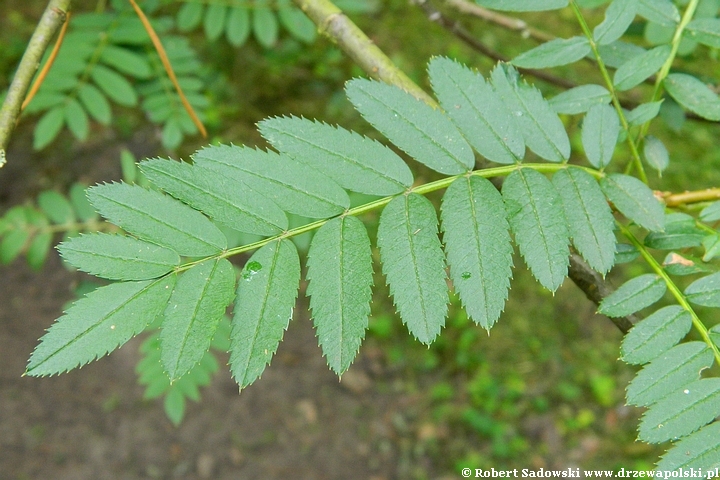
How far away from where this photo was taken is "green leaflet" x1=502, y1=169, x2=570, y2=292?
104 cm

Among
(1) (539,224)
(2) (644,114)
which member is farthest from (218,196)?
(2) (644,114)

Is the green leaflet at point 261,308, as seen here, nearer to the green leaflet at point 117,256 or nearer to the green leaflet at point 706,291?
the green leaflet at point 117,256

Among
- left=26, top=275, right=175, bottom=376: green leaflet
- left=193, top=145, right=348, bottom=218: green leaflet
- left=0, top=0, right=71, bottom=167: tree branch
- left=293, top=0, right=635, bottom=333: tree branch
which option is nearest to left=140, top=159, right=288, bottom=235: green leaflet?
left=193, top=145, right=348, bottom=218: green leaflet

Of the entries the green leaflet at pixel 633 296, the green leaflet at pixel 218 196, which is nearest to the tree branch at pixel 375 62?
the green leaflet at pixel 633 296

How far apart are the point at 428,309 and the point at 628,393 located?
0.43 metres

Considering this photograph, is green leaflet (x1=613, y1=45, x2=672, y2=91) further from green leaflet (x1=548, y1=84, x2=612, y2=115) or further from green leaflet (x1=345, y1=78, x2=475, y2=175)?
green leaflet (x1=345, y1=78, x2=475, y2=175)

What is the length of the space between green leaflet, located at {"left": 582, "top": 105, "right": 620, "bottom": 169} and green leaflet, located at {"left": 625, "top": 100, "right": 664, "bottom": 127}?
2.6 inches

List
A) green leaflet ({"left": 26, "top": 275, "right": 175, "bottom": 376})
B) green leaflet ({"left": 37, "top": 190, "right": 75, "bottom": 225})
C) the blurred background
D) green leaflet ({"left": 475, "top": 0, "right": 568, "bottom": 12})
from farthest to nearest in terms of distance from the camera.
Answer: the blurred background, green leaflet ({"left": 37, "top": 190, "right": 75, "bottom": 225}), green leaflet ({"left": 475, "top": 0, "right": 568, "bottom": 12}), green leaflet ({"left": 26, "top": 275, "right": 175, "bottom": 376})

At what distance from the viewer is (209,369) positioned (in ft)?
6.62

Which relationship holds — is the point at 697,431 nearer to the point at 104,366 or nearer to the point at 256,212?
the point at 256,212

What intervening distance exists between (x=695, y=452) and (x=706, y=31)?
92cm

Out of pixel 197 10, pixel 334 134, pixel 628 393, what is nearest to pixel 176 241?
pixel 334 134

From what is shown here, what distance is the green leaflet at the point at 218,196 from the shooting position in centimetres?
100

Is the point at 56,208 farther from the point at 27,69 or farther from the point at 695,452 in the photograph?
the point at 695,452
